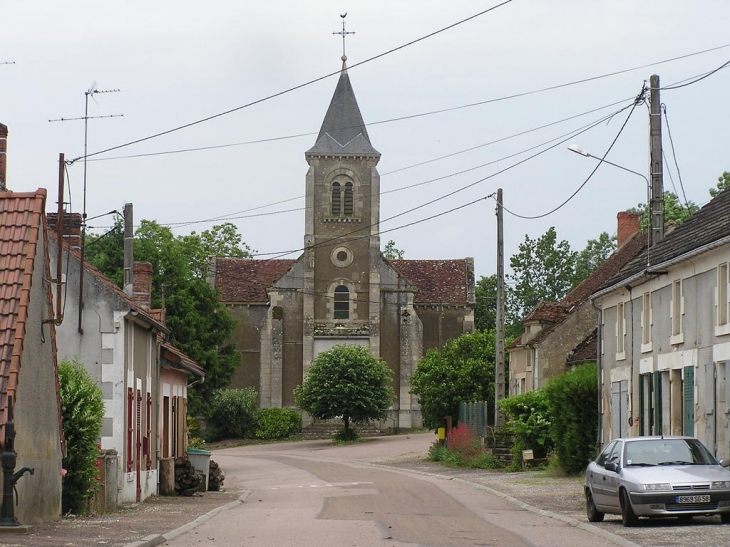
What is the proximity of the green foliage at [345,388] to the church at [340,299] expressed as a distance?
33.7ft

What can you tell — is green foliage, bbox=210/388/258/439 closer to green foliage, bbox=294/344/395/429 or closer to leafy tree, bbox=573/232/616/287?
green foliage, bbox=294/344/395/429

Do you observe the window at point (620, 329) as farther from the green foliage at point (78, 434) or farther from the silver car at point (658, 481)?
the green foliage at point (78, 434)

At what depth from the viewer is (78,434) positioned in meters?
20.3

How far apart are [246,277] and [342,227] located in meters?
7.71

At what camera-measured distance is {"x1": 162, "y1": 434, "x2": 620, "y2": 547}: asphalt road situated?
1584 centimetres

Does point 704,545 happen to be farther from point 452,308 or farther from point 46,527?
point 452,308

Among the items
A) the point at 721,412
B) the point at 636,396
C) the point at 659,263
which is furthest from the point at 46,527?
the point at 636,396

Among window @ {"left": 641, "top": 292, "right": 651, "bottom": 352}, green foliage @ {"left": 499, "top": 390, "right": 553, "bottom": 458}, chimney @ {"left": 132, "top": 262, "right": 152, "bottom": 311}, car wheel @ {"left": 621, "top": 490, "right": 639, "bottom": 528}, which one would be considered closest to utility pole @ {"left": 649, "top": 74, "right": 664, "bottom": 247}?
window @ {"left": 641, "top": 292, "right": 651, "bottom": 352}

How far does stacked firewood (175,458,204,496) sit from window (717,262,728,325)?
508 inches

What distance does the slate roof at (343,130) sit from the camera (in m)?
77.4

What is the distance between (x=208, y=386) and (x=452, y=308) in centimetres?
2249

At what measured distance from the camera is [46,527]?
1666 cm

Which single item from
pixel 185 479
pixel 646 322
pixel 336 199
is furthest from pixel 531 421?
pixel 336 199

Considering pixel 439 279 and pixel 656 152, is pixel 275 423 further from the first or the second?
pixel 656 152
